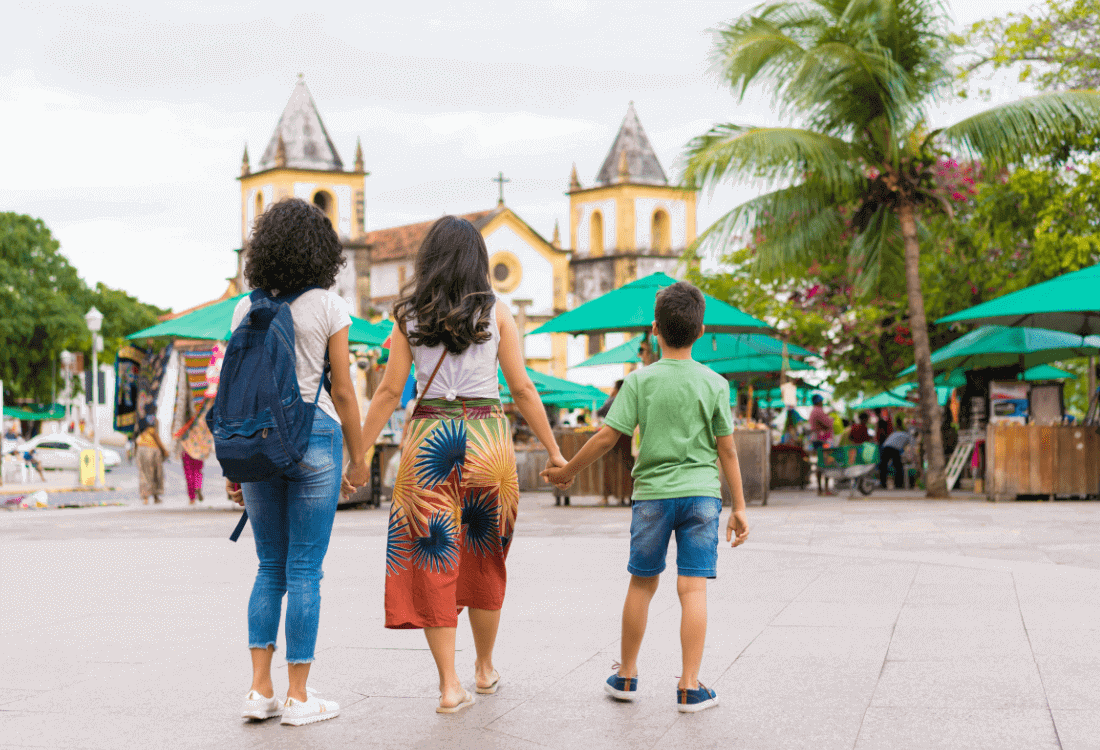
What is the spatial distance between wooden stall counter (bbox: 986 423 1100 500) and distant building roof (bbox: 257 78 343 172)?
57168mm

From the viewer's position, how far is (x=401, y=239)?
242 feet

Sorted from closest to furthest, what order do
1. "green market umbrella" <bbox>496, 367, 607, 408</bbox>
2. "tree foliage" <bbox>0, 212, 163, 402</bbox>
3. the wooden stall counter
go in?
1. the wooden stall counter
2. "green market umbrella" <bbox>496, 367, 607, 408</bbox>
3. "tree foliage" <bbox>0, 212, 163, 402</bbox>

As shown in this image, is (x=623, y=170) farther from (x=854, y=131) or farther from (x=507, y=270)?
(x=854, y=131)

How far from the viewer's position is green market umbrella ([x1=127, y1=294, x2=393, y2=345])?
1532cm

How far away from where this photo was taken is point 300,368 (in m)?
4.38

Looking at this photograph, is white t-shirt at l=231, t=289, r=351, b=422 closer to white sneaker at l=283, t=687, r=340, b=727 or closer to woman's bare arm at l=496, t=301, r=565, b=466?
woman's bare arm at l=496, t=301, r=565, b=466

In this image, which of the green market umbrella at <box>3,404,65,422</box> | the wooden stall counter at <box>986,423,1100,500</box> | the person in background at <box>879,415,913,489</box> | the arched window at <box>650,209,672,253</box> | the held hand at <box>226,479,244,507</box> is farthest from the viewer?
the green market umbrella at <box>3,404,65,422</box>

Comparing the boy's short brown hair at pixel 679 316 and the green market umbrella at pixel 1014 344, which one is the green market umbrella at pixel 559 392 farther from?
the boy's short brown hair at pixel 679 316

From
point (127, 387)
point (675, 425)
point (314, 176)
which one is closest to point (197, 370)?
point (127, 387)

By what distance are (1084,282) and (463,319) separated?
1345cm

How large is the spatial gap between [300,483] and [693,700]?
4.99 ft

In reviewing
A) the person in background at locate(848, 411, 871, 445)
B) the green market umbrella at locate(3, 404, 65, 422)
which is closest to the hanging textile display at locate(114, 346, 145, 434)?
the person in background at locate(848, 411, 871, 445)

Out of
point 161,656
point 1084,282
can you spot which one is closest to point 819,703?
point 161,656

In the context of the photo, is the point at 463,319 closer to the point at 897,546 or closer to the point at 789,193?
the point at 897,546
